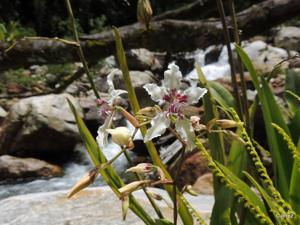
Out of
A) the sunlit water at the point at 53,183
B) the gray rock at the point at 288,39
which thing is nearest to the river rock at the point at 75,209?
the sunlit water at the point at 53,183

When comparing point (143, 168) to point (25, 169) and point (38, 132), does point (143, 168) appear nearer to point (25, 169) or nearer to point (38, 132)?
point (25, 169)

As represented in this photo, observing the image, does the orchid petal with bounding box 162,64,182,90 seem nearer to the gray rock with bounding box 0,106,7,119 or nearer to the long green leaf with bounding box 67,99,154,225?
the long green leaf with bounding box 67,99,154,225

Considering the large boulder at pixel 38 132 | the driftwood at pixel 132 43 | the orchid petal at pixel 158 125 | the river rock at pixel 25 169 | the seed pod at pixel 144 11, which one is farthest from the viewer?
the large boulder at pixel 38 132

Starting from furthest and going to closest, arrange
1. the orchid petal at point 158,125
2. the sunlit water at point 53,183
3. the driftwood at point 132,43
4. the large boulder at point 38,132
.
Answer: the large boulder at point 38,132 < the sunlit water at point 53,183 < the driftwood at point 132,43 < the orchid petal at point 158,125

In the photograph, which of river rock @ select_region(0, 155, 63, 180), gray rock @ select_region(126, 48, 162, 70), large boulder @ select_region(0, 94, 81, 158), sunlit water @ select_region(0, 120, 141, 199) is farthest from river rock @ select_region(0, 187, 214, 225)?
gray rock @ select_region(126, 48, 162, 70)

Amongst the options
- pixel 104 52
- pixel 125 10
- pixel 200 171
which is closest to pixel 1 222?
pixel 200 171

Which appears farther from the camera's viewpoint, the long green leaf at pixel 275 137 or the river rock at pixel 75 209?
the river rock at pixel 75 209

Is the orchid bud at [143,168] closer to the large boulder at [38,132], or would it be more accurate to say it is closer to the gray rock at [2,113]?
the large boulder at [38,132]
